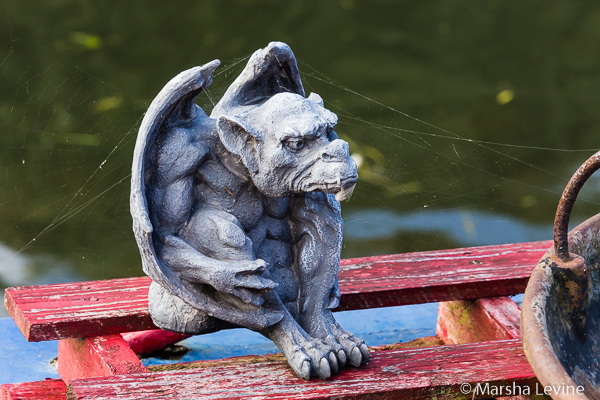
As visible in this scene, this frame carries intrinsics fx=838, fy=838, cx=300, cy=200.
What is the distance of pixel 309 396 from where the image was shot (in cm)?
166

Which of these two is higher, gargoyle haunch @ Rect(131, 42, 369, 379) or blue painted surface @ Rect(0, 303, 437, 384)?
gargoyle haunch @ Rect(131, 42, 369, 379)

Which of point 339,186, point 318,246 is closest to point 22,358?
point 318,246

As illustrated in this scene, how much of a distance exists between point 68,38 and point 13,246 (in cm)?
Result: 131

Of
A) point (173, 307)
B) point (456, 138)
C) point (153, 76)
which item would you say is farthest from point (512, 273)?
point (153, 76)

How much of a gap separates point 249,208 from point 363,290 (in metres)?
0.50

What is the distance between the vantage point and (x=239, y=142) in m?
1.70

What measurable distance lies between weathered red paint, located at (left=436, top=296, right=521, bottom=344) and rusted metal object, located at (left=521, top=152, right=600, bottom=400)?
285mm

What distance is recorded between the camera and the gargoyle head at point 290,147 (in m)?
1.63

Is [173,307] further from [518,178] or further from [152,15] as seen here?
[152,15]

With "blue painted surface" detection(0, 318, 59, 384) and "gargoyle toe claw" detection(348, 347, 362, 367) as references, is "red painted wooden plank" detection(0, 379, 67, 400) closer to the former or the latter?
"blue painted surface" detection(0, 318, 59, 384)

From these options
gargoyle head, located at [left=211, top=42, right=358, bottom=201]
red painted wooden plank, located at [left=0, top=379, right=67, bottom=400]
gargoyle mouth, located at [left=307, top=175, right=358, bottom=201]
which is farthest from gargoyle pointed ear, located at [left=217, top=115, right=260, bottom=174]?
red painted wooden plank, located at [left=0, top=379, right=67, bottom=400]

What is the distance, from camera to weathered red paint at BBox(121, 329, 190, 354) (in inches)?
95.5

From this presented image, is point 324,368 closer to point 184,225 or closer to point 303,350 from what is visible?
point 303,350

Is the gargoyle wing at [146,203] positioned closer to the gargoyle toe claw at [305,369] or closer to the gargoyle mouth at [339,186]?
the gargoyle toe claw at [305,369]
